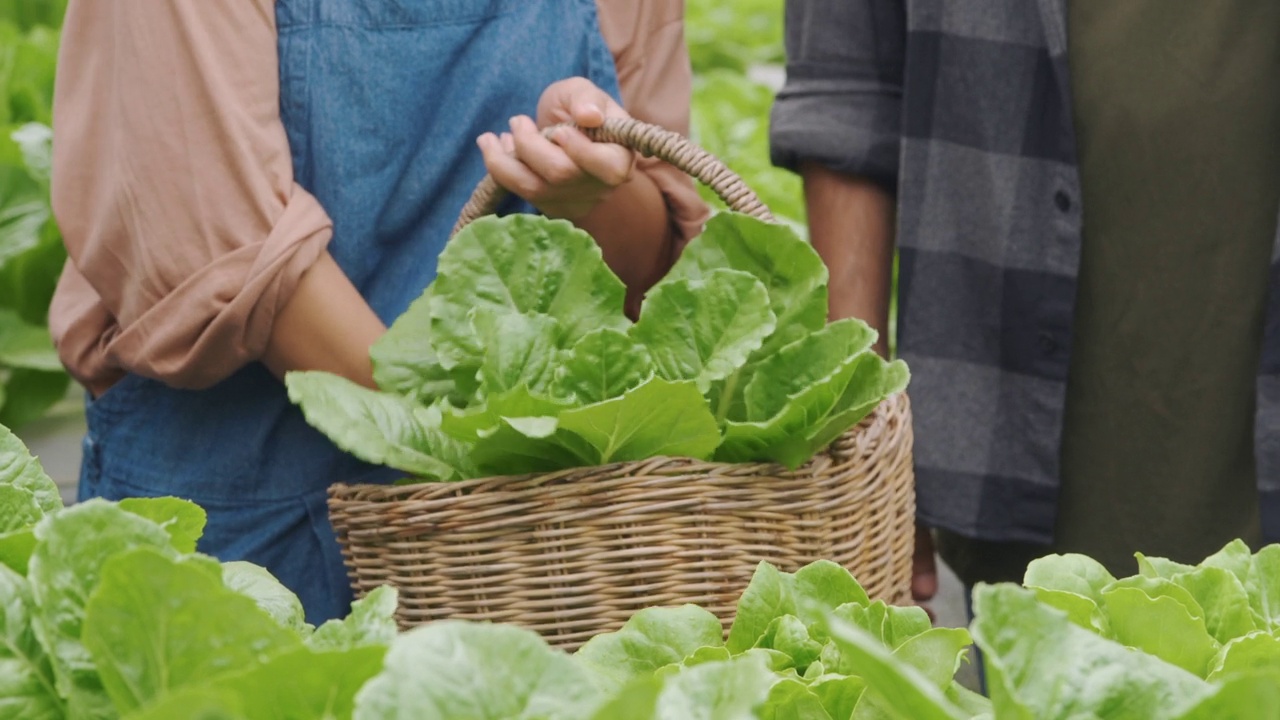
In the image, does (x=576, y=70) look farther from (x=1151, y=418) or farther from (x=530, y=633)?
(x=530, y=633)

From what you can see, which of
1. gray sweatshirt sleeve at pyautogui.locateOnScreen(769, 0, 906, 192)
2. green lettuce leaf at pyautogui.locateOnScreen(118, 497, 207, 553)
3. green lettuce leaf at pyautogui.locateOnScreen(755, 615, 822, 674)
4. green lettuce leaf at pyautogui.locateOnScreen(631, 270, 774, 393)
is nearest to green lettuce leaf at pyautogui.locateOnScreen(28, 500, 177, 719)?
green lettuce leaf at pyautogui.locateOnScreen(118, 497, 207, 553)

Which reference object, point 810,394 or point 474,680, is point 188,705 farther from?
point 810,394

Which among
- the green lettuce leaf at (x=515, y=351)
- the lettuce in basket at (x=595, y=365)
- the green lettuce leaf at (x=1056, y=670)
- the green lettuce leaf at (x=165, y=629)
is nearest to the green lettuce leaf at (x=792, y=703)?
the green lettuce leaf at (x=1056, y=670)

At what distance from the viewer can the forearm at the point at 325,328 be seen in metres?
1.11

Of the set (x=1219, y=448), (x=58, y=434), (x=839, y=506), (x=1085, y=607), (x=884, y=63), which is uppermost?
(x=884, y=63)

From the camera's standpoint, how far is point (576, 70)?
1.30 meters

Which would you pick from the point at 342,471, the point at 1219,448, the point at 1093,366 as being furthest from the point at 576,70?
the point at 1219,448

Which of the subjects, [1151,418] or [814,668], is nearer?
[814,668]

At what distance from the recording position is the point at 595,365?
1.03 metres

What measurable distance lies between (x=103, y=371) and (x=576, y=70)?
525 mm

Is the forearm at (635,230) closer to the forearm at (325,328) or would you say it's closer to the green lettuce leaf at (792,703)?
the forearm at (325,328)

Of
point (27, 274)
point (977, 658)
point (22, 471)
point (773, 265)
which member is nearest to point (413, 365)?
point (773, 265)

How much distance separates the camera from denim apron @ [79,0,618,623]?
3.93ft

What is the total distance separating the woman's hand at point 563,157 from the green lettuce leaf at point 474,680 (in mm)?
686
